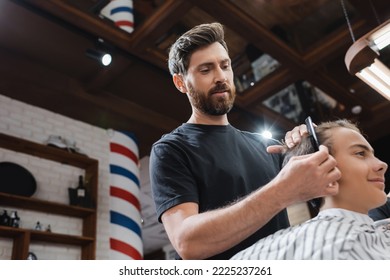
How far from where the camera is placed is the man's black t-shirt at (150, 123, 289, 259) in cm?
125

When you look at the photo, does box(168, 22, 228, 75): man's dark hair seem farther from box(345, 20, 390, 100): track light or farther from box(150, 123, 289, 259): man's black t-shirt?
box(345, 20, 390, 100): track light

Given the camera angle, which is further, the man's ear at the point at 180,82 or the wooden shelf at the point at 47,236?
the wooden shelf at the point at 47,236

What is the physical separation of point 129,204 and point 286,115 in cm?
254

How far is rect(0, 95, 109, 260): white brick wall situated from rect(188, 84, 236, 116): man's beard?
2.82m

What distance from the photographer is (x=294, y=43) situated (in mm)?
4711

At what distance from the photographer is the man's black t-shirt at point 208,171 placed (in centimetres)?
125

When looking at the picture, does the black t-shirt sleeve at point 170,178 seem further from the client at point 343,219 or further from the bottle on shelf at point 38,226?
the bottle on shelf at point 38,226

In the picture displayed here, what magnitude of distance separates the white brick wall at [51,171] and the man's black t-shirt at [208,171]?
2824 millimetres

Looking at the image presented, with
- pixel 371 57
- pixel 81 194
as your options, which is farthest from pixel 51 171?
pixel 371 57

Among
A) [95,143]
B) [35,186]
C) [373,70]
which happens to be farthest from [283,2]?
[35,186]

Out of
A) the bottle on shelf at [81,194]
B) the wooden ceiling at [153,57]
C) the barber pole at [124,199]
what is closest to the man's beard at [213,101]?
the wooden ceiling at [153,57]

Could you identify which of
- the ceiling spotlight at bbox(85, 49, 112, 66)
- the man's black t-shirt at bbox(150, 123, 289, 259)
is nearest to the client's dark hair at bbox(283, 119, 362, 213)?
the man's black t-shirt at bbox(150, 123, 289, 259)

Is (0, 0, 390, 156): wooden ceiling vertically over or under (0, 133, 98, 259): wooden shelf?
over

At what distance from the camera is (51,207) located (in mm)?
3850
